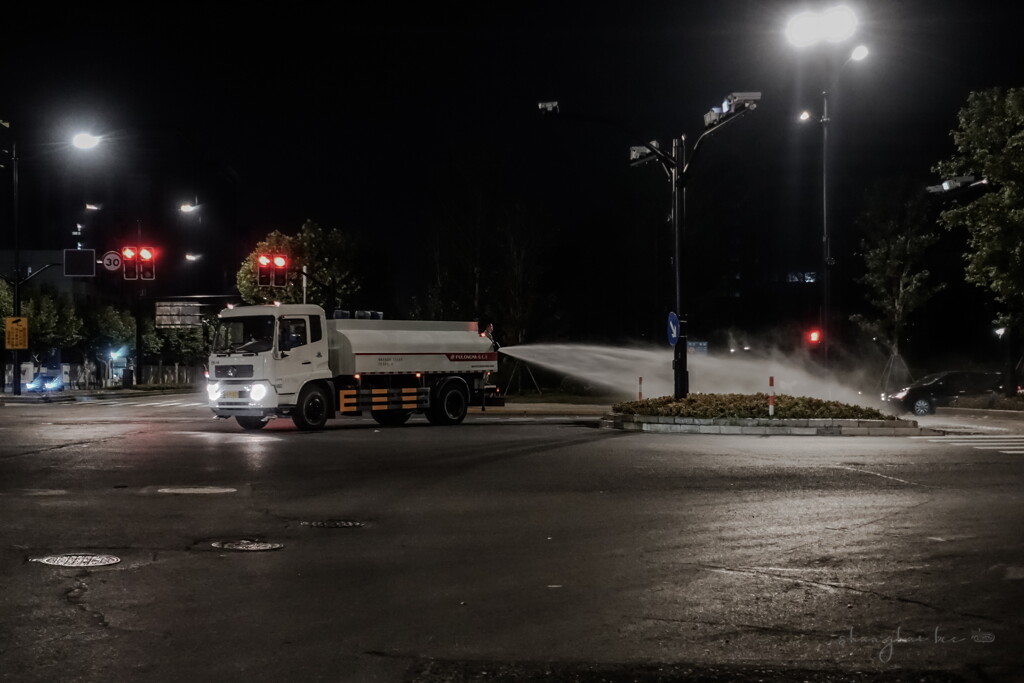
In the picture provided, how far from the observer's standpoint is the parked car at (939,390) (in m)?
34.0

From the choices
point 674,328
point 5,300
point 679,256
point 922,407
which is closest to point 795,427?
point 674,328

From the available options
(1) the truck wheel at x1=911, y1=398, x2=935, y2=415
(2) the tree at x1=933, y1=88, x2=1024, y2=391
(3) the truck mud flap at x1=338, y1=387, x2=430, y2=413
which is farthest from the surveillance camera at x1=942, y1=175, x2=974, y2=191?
(3) the truck mud flap at x1=338, y1=387, x2=430, y2=413

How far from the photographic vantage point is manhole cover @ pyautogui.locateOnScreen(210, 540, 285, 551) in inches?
380

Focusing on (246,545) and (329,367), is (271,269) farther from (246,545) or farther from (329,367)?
(246,545)

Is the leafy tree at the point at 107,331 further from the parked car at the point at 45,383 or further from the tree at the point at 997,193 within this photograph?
the tree at the point at 997,193

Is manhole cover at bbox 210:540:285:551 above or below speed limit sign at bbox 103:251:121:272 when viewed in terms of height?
below

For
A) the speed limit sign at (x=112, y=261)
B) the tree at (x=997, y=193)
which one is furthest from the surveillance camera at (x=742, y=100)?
the speed limit sign at (x=112, y=261)

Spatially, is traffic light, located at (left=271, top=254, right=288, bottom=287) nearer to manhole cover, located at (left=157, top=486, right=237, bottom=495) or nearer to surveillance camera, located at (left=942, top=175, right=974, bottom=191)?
surveillance camera, located at (left=942, top=175, right=974, bottom=191)

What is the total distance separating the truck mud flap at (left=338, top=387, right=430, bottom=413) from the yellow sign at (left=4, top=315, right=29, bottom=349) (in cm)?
2702

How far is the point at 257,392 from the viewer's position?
22906mm

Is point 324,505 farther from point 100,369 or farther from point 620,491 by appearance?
point 100,369

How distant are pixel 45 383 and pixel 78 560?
4739 centimetres

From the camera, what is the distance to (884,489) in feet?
44.7

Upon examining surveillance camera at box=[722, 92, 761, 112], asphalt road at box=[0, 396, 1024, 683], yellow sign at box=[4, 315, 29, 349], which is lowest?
asphalt road at box=[0, 396, 1024, 683]
